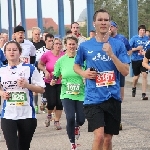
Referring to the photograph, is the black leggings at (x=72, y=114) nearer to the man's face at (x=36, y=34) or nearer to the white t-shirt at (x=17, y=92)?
the white t-shirt at (x=17, y=92)

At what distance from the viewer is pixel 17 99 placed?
579 cm

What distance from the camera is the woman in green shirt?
309 inches

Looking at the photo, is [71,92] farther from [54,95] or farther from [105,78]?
[105,78]

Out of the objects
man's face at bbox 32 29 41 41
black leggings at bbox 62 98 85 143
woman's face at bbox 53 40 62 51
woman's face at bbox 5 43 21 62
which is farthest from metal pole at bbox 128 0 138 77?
woman's face at bbox 5 43 21 62

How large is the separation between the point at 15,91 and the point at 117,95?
1.06m

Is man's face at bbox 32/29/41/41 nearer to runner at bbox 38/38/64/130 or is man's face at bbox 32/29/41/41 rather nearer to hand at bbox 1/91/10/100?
runner at bbox 38/38/64/130

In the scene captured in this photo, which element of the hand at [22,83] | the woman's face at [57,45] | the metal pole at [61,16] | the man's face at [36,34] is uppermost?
the metal pole at [61,16]

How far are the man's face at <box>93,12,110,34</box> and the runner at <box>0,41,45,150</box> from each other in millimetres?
814

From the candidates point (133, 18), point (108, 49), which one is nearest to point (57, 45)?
point (108, 49)

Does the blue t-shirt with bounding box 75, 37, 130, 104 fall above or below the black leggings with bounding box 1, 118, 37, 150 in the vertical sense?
above

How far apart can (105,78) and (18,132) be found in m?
1.06

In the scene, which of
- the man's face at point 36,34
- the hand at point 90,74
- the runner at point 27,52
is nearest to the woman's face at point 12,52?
the hand at point 90,74

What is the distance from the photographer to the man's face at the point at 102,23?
5742 millimetres

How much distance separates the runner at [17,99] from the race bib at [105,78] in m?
0.61
